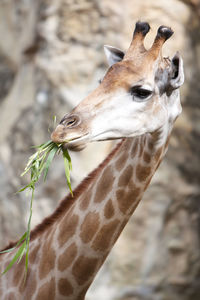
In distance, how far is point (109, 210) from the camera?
2.36 meters

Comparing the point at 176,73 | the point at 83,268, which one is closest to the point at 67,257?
the point at 83,268

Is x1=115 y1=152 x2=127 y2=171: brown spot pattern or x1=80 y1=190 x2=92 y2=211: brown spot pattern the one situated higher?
x1=115 y1=152 x2=127 y2=171: brown spot pattern

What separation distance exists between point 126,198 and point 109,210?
99mm

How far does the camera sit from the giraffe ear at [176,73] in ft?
7.59

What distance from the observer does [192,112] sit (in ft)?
16.1

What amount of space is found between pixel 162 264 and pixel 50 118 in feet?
5.89

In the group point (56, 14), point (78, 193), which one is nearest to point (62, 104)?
point (56, 14)

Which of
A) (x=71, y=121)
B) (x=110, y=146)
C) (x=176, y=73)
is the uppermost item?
(x=71, y=121)

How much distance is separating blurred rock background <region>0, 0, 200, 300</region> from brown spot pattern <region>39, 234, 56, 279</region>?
2.19 meters

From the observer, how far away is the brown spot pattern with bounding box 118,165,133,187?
2.35 meters

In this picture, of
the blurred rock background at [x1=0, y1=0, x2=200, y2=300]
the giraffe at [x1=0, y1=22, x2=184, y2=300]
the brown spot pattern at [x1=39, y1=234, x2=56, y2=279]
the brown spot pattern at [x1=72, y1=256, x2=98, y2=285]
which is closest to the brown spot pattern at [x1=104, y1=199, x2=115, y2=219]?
the giraffe at [x1=0, y1=22, x2=184, y2=300]

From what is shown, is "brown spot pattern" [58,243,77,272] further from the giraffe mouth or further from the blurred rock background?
the blurred rock background

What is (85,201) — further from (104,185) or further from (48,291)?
(48,291)

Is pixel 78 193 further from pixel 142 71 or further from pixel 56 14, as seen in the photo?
pixel 56 14
